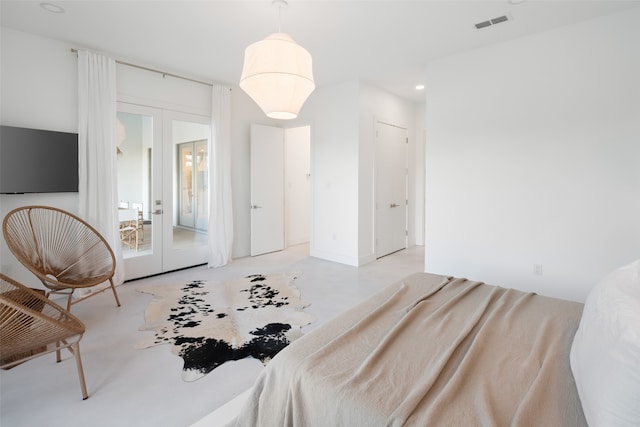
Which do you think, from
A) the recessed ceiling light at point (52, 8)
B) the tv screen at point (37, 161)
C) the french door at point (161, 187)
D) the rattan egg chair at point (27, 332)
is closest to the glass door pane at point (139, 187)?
the french door at point (161, 187)

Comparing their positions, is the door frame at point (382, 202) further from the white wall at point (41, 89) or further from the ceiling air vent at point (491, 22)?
the white wall at point (41, 89)

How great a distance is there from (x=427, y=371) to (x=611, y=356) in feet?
1.82

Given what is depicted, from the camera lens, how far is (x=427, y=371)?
1.23 metres

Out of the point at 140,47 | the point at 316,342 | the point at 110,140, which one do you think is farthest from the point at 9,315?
the point at 140,47

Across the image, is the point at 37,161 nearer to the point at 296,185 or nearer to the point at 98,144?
the point at 98,144

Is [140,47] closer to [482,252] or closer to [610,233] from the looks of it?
[482,252]

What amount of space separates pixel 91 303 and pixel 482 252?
4285 mm

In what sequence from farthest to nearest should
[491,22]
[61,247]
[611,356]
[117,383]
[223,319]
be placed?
[61,247] → [491,22] → [223,319] → [117,383] → [611,356]

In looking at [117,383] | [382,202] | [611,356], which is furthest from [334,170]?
[611,356]

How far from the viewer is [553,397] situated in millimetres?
1097

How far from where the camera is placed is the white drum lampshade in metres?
2.12

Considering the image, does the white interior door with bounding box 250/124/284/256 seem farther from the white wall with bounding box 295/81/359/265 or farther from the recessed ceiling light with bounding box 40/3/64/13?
the recessed ceiling light with bounding box 40/3/64/13

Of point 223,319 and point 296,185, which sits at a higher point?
point 296,185

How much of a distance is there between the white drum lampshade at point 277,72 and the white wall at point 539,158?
7.79ft
